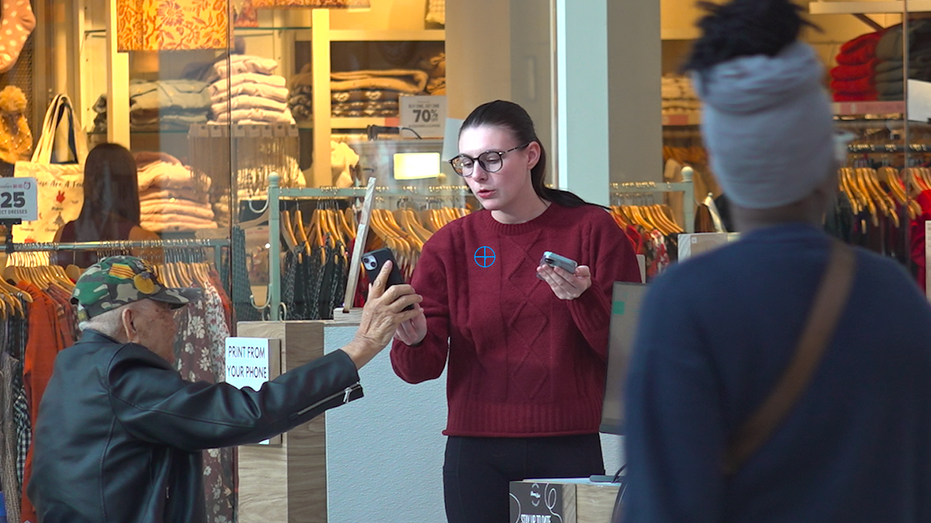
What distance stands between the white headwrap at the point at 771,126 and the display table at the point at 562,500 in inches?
51.2

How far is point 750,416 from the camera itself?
0.99 metres

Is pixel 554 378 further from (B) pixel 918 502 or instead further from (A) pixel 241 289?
(A) pixel 241 289

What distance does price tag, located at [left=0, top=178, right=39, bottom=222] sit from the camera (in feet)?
14.5

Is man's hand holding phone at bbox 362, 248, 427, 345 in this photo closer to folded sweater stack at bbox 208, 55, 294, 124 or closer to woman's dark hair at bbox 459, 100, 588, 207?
woman's dark hair at bbox 459, 100, 588, 207

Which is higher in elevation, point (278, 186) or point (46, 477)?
point (278, 186)

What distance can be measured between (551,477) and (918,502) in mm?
1397

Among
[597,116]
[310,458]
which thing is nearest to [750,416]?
[310,458]

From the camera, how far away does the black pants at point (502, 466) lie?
2.40 metres

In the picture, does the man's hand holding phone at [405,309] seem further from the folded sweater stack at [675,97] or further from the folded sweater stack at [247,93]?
the folded sweater stack at [675,97]

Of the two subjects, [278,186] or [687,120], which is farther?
[687,120]

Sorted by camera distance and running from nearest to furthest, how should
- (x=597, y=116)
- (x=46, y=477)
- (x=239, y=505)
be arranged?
(x=46, y=477) → (x=239, y=505) → (x=597, y=116)

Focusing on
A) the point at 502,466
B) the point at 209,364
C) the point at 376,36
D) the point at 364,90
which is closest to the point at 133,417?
the point at 502,466

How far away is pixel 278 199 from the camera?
15.3ft

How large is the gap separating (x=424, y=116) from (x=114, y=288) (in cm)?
273
